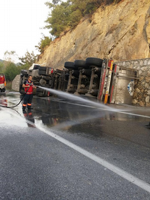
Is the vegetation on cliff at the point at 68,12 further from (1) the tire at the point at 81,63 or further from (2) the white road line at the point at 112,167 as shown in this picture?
(2) the white road line at the point at 112,167

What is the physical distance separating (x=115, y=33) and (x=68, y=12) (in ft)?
56.3

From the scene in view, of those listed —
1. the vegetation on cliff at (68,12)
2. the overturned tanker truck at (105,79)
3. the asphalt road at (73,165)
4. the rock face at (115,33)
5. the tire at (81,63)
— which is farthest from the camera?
the vegetation on cliff at (68,12)

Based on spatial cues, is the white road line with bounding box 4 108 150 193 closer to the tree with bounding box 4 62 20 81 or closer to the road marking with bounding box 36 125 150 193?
the road marking with bounding box 36 125 150 193

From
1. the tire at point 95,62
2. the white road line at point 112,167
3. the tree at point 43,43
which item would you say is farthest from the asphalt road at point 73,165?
the tree at point 43,43

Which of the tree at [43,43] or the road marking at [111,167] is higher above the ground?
the tree at [43,43]

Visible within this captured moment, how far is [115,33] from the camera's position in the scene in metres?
16.7

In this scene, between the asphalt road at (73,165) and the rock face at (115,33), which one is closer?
the asphalt road at (73,165)

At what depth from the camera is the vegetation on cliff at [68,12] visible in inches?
876

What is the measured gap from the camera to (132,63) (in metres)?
11.6

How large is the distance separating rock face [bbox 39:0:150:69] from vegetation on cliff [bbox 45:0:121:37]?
3.86ft

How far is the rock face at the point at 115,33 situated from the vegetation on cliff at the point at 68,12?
1178 millimetres

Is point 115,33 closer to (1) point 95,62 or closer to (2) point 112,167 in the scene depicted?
(1) point 95,62

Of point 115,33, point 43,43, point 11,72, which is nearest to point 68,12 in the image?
point 43,43

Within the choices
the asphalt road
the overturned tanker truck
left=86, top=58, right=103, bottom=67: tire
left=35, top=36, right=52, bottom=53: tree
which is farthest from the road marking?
left=35, top=36, right=52, bottom=53: tree
